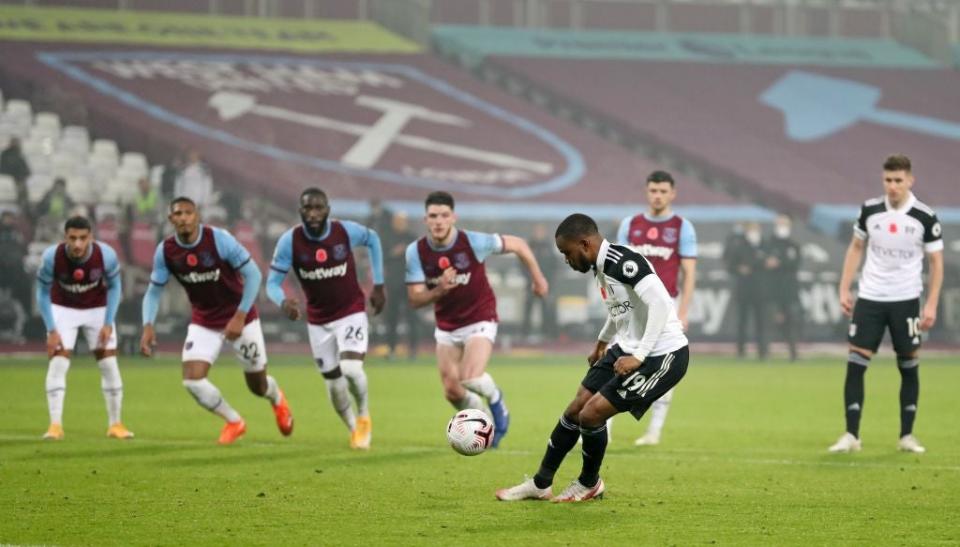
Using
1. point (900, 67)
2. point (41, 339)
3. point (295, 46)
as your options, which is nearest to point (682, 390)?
point (41, 339)

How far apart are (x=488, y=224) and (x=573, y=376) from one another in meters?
8.40

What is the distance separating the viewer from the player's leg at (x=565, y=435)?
9516 millimetres

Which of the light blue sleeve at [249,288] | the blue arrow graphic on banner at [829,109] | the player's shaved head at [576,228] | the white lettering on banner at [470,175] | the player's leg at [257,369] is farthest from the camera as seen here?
the blue arrow graphic on banner at [829,109]

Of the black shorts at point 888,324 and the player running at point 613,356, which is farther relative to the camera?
the black shorts at point 888,324

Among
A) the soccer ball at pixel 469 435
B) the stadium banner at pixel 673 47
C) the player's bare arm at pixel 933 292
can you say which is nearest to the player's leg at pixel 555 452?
the soccer ball at pixel 469 435

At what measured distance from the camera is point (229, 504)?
→ 9453mm

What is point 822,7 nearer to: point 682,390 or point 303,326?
point 303,326

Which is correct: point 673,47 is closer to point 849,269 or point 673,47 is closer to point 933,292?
point 849,269

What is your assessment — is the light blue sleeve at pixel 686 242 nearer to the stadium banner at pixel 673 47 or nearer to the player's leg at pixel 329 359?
the player's leg at pixel 329 359

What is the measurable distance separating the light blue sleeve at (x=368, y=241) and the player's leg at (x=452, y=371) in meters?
0.81

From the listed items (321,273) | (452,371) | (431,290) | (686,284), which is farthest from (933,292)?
(321,273)

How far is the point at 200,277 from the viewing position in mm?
13617

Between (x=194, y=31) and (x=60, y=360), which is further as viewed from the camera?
(x=194, y=31)

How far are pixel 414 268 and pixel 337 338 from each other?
1.12 metres
